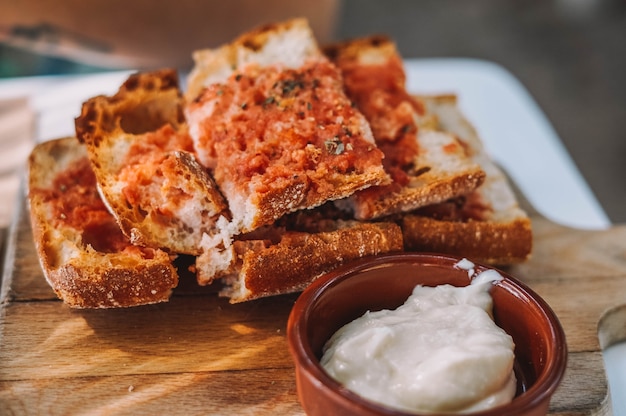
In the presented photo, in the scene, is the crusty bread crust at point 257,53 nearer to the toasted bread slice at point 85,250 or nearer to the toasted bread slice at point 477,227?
the toasted bread slice at point 85,250

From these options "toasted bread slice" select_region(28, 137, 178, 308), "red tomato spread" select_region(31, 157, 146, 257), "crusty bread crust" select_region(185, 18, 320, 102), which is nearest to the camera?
"toasted bread slice" select_region(28, 137, 178, 308)

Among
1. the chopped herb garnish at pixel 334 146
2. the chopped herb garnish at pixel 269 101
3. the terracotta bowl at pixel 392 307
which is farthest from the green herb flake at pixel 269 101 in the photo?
the terracotta bowl at pixel 392 307

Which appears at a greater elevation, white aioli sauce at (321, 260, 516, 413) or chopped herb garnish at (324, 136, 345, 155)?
chopped herb garnish at (324, 136, 345, 155)

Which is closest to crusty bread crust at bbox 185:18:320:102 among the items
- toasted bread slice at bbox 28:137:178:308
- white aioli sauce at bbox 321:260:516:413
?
toasted bread slice at bbox 28:137:178:308

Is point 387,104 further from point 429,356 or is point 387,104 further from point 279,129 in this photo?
point 429,356

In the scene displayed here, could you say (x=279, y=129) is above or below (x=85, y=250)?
above

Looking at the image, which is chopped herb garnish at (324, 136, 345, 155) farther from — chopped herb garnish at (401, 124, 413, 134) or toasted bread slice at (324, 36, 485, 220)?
chopped herb garnish at (401, 124, 413, 134)

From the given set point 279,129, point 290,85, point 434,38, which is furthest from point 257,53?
point 434,38
